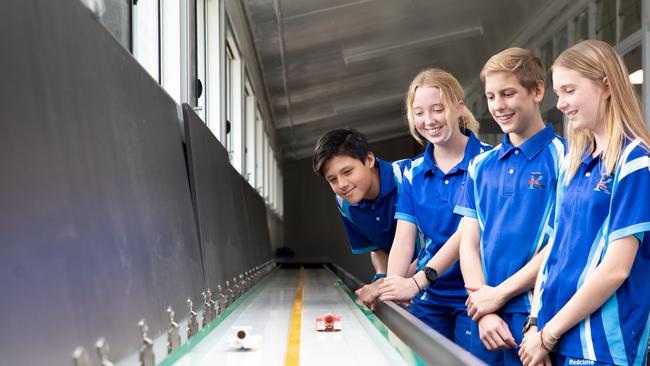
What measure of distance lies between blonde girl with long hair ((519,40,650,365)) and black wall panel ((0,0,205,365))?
3.67 feet

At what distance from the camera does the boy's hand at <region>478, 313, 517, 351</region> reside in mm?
2408

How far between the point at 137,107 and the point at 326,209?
19.9 metres

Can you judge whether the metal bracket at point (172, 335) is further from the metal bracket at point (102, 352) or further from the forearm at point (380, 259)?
the forearm at point (380, 259)

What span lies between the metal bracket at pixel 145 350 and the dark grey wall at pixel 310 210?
19.8 metres

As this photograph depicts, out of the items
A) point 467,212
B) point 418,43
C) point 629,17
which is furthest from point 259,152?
point 467,212

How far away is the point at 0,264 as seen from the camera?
1.36 m

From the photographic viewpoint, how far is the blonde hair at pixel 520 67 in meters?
2.49

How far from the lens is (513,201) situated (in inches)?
97.1

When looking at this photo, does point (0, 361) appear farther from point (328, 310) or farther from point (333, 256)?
point (333, 256)

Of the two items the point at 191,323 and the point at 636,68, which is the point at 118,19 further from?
the point at 636,68

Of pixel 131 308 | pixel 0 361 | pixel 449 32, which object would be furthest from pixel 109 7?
pixel 449 32

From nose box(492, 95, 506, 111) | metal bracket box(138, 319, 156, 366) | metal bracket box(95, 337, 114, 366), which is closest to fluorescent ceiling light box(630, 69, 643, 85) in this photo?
nose box(492, 95, 506, 111)

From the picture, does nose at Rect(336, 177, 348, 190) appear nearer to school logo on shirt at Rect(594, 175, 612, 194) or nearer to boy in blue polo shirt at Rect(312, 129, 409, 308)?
boy in blue polo shirt at Rect(312, 129, 409, 308)

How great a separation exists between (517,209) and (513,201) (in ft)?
0.09
